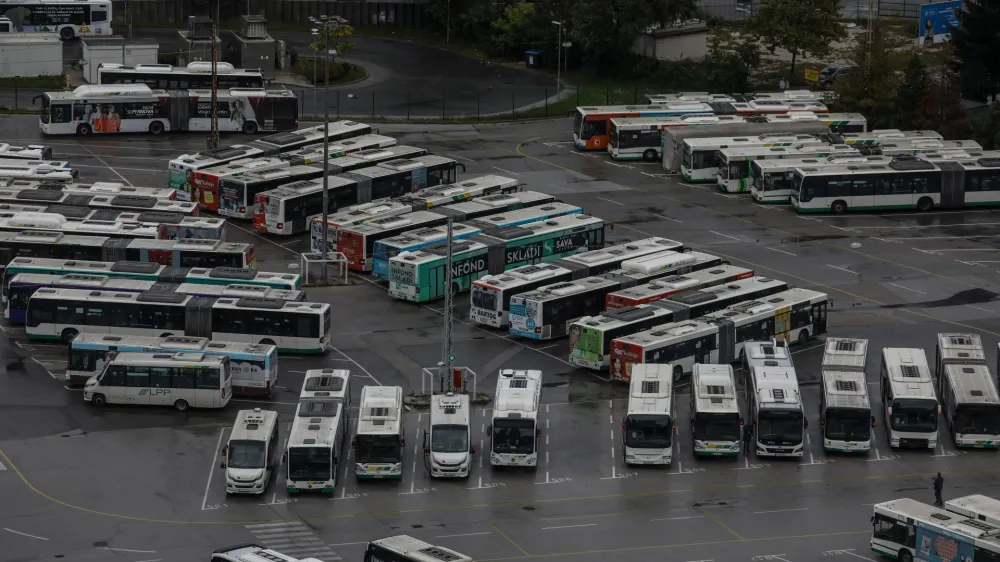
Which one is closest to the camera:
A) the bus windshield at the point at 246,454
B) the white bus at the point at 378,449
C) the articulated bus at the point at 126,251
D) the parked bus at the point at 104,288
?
the bus windshield at the point at 246,454

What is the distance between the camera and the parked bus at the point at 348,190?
4663 inches

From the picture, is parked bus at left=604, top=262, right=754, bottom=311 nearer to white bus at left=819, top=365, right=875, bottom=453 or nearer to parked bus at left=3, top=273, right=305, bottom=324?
white bus at left=819, top=365, right=875, bottom=453

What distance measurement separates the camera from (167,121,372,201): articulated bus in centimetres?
12638

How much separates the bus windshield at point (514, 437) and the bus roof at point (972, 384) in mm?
21361

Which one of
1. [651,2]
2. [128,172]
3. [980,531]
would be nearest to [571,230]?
[128,172]

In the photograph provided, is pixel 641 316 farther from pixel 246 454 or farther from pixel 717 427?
pixel 246 454

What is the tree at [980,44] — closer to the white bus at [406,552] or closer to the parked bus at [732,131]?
the parked bus at [732,131]

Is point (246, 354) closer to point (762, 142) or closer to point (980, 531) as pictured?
point (980, 531)

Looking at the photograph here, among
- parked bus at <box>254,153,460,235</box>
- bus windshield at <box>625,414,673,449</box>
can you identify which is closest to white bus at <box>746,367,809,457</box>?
bus windshield at <box>625,414,673,449</box>

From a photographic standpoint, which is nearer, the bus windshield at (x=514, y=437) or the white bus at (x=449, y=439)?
the white bus at (x=449, y=439)

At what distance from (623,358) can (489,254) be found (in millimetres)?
19868

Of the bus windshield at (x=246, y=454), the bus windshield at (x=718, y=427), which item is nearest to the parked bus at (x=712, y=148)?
the bus windshield at (x=718, y=427)

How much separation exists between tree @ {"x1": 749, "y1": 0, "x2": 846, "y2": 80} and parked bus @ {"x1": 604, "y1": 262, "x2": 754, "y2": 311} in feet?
215

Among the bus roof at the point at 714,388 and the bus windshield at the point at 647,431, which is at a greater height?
the bus roof at the point at 714,388
